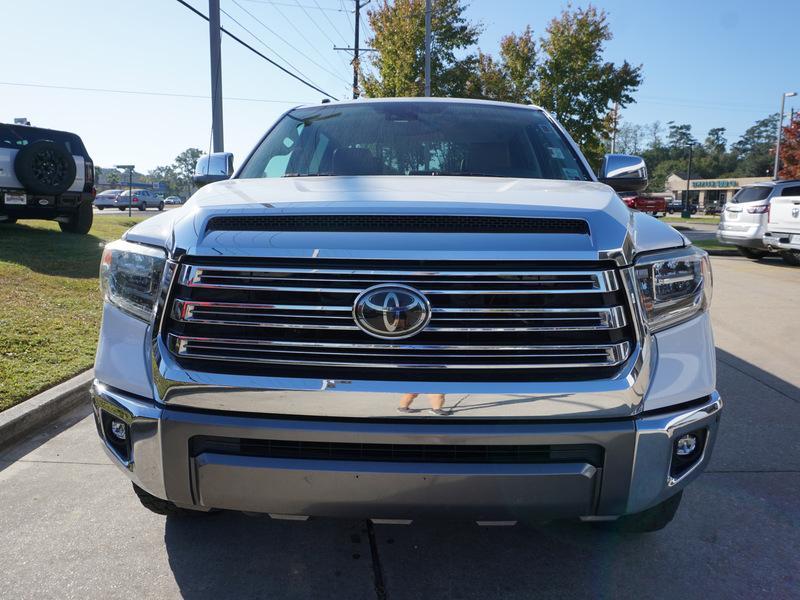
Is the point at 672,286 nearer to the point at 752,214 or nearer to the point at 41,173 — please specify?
the point at 41,173

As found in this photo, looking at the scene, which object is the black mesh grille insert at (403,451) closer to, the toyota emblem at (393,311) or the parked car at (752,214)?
the toyota emblem at (393,311)

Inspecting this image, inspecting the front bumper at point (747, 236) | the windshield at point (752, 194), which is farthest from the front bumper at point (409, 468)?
the windshield at point (752, 194)

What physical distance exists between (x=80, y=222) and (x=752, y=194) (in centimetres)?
1405

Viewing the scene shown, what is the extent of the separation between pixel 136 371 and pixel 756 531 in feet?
8.50

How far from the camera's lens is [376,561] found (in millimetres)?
2568

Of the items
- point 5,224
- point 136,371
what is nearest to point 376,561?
point 136,371

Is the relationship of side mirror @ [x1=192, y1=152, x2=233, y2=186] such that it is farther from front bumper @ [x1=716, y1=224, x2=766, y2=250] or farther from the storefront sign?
the storefront sign

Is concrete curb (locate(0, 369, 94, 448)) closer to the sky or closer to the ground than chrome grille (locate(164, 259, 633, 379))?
closer to the ground

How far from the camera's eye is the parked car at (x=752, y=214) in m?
14.0

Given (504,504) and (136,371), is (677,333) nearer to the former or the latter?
(504,504)

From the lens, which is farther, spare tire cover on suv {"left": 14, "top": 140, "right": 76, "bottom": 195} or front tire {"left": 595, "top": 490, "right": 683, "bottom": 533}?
spare tire cover on suv {"left": 14, "top": 140, "right": 76, "bottom": 195}

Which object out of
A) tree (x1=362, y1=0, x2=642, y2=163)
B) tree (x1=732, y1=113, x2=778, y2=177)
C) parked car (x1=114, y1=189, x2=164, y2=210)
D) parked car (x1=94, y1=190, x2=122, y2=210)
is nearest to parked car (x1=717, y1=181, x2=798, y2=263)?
tree (x1=362, y1=0, x2=642, y2=163)

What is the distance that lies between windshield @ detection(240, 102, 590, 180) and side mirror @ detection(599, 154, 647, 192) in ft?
0.94

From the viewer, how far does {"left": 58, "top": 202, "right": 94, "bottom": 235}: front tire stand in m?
12.2
